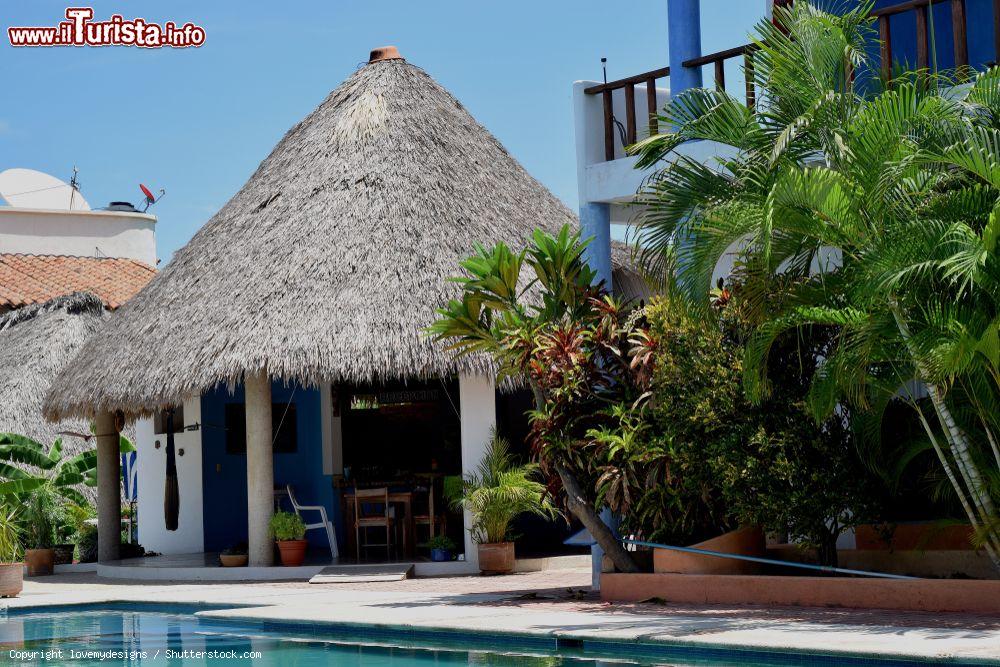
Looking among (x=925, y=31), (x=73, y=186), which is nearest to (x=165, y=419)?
(x=925, y=31)

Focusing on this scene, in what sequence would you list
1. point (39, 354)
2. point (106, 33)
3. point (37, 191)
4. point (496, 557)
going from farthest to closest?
point (37, 191) < point (39, 354) < point (106, 33) < point (496, 557)

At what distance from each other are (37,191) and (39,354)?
9.43 m

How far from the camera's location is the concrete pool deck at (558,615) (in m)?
7.07

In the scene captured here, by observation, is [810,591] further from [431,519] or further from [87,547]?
[87,547]

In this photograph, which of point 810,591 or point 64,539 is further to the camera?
point 64,539

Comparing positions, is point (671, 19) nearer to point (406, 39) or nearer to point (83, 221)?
point (406, 39)

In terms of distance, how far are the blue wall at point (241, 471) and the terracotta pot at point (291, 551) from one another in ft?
6.86

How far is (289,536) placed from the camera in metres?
14.1

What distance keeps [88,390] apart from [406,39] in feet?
20.8

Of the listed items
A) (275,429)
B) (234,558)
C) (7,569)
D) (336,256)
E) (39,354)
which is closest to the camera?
(7,569)

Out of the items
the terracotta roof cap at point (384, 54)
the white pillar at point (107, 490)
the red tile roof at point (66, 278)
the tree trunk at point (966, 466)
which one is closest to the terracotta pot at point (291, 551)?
the white pillar at point (107, 490)

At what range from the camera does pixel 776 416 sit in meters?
9.33

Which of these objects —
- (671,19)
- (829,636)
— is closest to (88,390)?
(671,19)

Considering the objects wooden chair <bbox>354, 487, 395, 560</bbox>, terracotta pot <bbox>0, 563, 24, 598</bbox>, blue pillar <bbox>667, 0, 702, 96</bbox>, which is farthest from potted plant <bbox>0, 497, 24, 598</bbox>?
blue pillar <bbox>667, 0, 702, 96</bbox>
